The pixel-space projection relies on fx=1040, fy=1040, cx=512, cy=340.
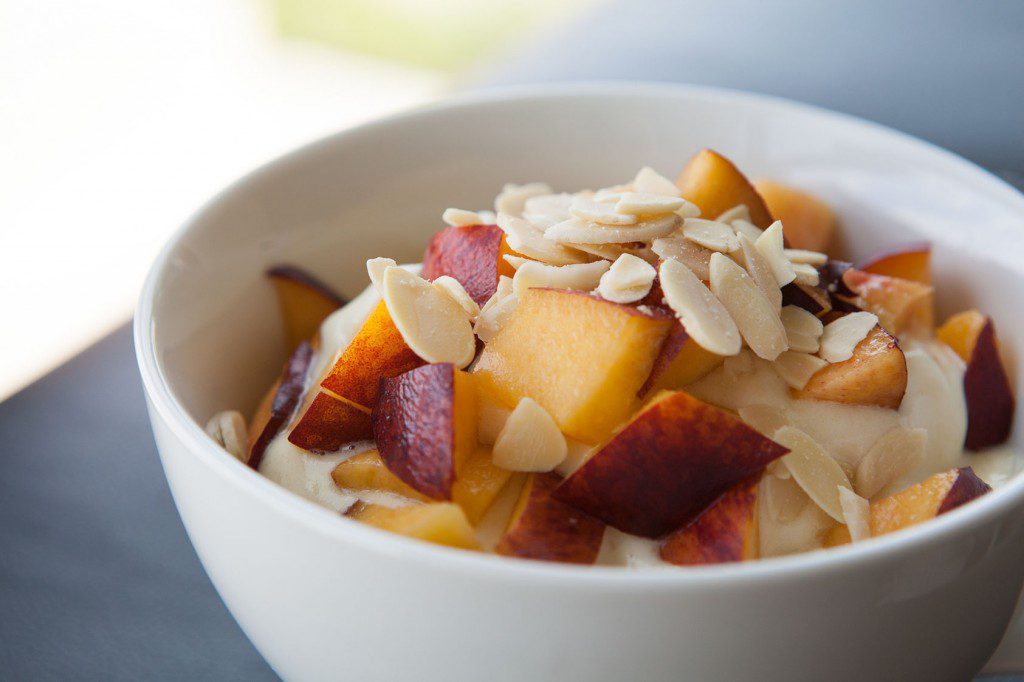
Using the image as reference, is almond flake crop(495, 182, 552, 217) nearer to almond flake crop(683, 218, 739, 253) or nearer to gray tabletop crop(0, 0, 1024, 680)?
almond flake crop(683, 218, 739, 253)

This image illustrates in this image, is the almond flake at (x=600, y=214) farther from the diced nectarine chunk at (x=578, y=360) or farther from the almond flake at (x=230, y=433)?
the almond flake at (x=230, y=433)

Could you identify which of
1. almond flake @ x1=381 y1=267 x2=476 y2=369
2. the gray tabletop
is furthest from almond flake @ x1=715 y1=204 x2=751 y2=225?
the gray tabletop

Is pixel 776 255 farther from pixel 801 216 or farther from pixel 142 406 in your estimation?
pixel 142 406

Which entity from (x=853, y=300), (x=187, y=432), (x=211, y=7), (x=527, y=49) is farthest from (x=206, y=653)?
(x=211, y=7)

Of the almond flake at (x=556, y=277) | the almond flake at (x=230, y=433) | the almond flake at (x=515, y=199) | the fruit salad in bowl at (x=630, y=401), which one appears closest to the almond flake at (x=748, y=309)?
the fruit salad in bowl at (x=630, y=401)

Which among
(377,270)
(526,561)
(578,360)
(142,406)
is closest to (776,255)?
(578,360)
